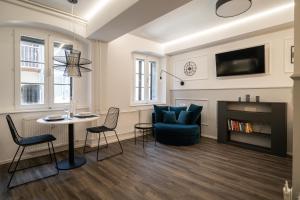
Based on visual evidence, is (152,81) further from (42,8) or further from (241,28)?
(42,8)

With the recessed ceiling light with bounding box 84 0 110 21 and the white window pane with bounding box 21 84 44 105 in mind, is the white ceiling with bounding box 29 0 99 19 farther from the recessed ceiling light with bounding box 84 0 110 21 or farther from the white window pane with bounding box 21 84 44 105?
the white window pane with bounding box 21 84 44 105

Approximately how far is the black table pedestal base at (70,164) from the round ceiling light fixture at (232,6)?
134 inches

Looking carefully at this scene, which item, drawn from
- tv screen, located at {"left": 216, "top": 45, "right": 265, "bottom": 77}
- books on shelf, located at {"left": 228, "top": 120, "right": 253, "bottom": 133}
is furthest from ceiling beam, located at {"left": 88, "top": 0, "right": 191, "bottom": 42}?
Result: books on shelf, located at {"left": 228, "top": 120, "right": 253, "bottom": 133}

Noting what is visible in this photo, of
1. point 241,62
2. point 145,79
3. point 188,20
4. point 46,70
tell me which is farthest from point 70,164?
point 241,62

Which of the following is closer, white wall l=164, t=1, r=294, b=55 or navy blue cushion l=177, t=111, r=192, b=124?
white wall l=164, t=1, r=294, b=55

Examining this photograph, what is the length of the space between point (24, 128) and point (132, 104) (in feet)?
8.17

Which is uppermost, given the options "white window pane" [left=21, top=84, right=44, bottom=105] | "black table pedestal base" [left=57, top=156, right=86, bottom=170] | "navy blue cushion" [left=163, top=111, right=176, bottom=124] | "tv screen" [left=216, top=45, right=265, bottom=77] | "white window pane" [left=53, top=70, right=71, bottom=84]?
"tv screen" [left=216, top=45, right=265, bottom=77]

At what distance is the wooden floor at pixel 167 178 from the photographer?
207 centimetres

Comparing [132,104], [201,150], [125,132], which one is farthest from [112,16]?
[201,150]

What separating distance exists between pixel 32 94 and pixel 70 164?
5.16 ft

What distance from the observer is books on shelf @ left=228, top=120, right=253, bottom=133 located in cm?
378

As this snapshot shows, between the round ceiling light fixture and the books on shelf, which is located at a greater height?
the round ceiling light fixture

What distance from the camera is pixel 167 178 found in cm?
247

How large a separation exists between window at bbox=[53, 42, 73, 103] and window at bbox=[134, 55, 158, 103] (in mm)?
1848
